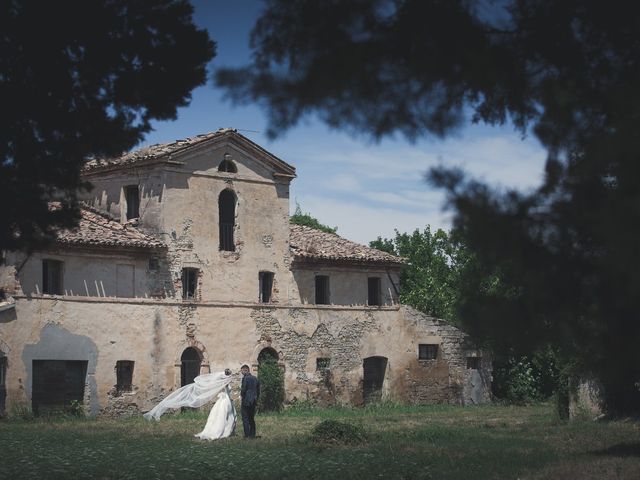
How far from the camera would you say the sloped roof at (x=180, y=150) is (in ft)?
101

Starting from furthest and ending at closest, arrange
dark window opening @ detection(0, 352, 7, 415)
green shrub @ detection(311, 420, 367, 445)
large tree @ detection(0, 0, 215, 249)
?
dark window opening @ detection(0, 352, 7, 415) < green shrub @ detection(311, 420, 367, 445) < large tree @ detection(0, 0, 215, 249)

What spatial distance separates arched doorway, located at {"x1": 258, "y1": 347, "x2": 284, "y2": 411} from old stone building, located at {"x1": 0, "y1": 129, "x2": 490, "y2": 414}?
315 millimetres

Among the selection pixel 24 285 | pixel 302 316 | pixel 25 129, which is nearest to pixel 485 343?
pixel 25 129

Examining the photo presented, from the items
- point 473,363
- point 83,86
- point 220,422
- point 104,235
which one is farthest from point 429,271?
point 83,86

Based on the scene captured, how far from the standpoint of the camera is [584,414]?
953 inches

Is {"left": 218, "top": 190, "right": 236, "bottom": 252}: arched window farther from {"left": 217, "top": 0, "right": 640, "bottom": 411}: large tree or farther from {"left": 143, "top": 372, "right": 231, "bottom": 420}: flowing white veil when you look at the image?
{"left": 217, "top": 0, "right": 640, "bottom": 411}: large tree

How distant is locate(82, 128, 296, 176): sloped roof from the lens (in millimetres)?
30766

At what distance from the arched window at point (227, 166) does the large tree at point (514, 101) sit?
24.3 metres

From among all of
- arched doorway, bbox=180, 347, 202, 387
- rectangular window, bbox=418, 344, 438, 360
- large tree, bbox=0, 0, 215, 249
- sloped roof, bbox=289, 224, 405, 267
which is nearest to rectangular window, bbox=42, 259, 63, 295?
arched doorway, bbox=180, 347, 202, 387

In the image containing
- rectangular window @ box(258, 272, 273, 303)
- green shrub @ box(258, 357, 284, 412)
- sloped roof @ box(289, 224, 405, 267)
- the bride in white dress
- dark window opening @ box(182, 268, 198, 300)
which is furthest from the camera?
sloped roof @ box(289, 224, 405, 267)

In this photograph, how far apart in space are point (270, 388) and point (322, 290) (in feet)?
13.9

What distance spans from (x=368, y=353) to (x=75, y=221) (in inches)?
900

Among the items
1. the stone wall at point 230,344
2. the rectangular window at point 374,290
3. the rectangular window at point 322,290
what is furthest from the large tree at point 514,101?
the rectangular window at point 374,290

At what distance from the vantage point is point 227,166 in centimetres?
3225
